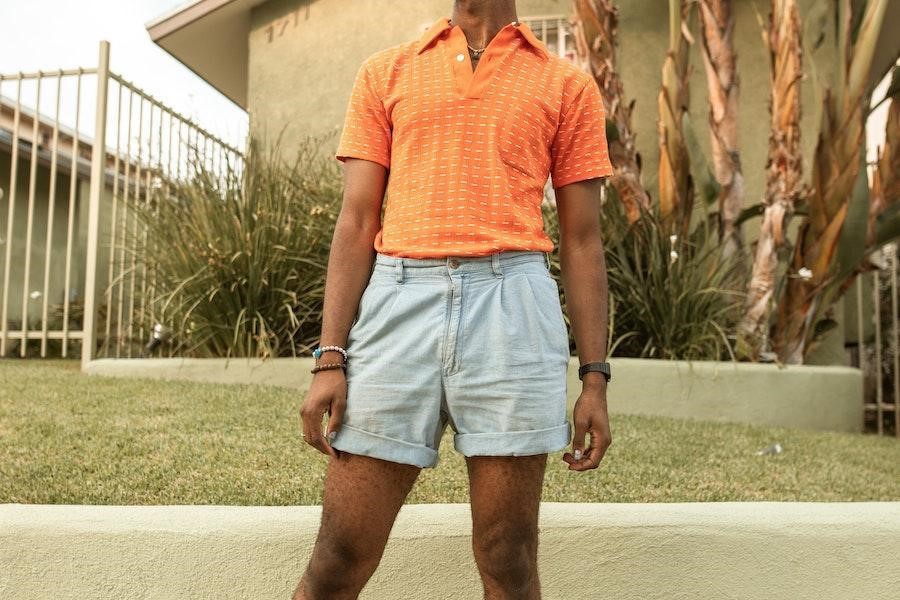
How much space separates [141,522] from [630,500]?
1.90m

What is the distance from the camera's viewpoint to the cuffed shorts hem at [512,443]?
5.91ft

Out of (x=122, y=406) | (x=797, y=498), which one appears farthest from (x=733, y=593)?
(x=122, y=406)

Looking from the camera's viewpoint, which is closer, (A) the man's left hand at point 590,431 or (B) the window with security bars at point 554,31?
(A) the man's left hand at point 590,431

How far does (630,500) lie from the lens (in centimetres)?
349

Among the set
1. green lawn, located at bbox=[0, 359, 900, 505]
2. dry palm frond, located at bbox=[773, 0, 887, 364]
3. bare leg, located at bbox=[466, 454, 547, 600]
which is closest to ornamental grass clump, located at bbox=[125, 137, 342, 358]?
green lawn, located at bbox=[0, 359, 900, 505]

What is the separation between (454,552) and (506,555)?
3.05 ft

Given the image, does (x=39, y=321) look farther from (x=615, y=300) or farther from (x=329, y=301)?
(x=329, y=301)

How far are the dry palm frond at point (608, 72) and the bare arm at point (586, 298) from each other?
4411 mm

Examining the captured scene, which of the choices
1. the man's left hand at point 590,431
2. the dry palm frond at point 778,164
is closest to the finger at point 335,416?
the man's left hand at point 590,431

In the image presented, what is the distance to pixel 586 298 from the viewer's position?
6.56ft

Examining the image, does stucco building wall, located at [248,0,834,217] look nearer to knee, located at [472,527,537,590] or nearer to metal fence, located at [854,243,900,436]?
metal fence, located at [854,243,900,436]

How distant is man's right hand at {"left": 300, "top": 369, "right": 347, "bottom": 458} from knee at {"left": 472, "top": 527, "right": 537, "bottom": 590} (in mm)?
382

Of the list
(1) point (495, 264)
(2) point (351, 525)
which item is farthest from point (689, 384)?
(2) point (351, 525)

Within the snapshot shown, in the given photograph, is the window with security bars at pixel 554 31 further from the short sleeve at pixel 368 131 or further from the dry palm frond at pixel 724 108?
the short sleeve at pixel 368 131
